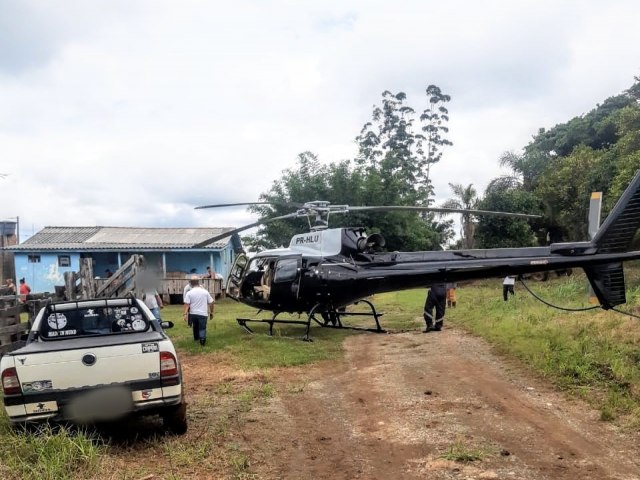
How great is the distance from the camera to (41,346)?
223 inches

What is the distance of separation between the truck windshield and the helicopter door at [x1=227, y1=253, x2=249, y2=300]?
755 cm

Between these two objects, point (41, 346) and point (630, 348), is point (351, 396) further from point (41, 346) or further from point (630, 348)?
point (630, 348)

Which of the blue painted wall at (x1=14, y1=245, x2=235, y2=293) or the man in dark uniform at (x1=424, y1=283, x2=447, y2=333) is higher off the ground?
the blue painted wall at (x1=14, y1=245, x2=235, y2=293)

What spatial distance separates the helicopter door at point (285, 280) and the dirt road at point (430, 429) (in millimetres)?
3539

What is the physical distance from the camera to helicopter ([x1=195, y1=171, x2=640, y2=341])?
841 centimetres

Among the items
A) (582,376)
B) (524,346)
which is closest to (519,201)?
(524,346)

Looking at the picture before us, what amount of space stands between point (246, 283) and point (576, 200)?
23.2 meters

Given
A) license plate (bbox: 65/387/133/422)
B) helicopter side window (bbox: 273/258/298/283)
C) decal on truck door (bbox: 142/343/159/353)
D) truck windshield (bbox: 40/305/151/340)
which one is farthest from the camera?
helicopter side window (bbox: 273/258/298/283)

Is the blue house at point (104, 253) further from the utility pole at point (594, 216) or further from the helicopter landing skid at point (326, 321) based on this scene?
the utility pole at point (594, 216)

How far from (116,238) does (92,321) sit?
Answer: 23.5m

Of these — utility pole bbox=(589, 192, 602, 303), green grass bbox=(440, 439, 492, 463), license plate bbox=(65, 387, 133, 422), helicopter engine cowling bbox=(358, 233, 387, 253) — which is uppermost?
utility pole bbox=(589, 192, 602, 303)

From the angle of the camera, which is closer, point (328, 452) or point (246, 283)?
point (328, 452)

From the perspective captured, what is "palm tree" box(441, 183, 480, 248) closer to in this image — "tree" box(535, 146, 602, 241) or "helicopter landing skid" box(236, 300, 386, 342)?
"tree" box(535, 146, 602, 241)

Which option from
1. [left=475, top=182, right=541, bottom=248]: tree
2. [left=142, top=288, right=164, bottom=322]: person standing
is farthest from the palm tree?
[left=142, top=288, right=164, bottom=322]: person standing
